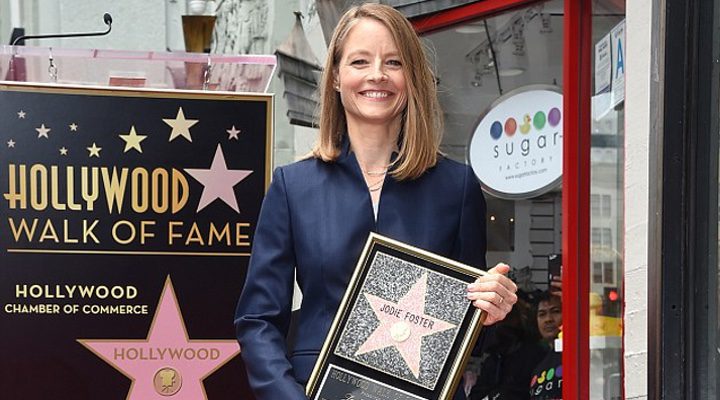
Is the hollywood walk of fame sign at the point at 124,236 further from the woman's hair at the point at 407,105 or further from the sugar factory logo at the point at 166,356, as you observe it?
A: the woman's hair at the point at 407,105

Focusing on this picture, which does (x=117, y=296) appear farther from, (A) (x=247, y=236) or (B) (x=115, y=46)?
(B) (x=115, y=46)

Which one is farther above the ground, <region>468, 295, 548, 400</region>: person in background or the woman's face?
the woman's face

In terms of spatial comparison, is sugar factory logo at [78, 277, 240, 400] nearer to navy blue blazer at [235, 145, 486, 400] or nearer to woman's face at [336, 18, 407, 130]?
navy blue blazer at [235, 145, 486, 400]

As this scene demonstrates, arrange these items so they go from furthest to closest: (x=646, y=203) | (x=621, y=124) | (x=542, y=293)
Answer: (x=542, y=293) → (x=621, y=124) → (x=646, y=203)

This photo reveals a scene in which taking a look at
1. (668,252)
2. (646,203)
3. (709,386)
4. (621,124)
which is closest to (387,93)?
(668,252)

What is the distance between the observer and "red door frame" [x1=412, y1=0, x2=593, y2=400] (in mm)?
4117

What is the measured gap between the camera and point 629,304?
3.25m

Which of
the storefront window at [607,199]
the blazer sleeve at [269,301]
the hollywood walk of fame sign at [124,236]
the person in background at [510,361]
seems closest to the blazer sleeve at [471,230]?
the blazer sleeve at [269,301]

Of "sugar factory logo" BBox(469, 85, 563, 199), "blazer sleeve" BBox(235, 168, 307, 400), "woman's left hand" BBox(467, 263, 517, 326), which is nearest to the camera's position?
"woman's left hand" BBox(467, 263, 517, 326)

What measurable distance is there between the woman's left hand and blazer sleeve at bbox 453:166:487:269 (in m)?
0.17

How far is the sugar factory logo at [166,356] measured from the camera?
3271mm

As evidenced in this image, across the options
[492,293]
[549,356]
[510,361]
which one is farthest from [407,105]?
[510,361]

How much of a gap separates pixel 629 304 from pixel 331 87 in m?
1.43

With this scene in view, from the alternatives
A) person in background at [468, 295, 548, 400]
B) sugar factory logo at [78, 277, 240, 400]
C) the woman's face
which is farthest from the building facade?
sugar factory logo at [78, 277, 240, 400]
